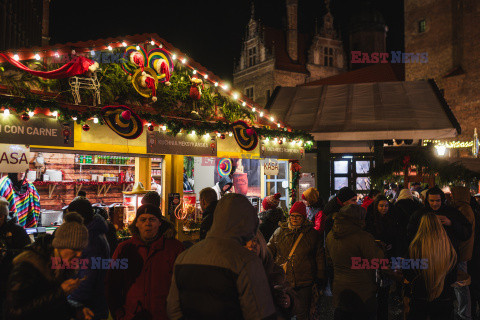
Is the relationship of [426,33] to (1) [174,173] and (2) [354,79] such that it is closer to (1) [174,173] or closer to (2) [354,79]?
(2) [354,79]

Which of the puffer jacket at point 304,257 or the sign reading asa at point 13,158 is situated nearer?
the puffer jacket at point 304,257

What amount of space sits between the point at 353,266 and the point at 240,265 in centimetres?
193

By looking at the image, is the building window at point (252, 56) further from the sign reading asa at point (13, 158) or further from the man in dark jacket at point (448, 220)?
the man in dark jacket at point (448, 220)

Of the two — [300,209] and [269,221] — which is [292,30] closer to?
[269,221]

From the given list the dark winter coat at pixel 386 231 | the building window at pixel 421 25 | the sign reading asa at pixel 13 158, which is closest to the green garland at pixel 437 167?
the dark winter coat at pixel 386 231

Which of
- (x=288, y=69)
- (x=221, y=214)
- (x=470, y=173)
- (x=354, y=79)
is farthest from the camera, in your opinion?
(x=288, y=69)

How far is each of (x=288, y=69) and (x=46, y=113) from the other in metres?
33.1

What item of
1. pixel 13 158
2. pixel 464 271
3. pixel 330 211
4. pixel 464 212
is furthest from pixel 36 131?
pixel 464 271

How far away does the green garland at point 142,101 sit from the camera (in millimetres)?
4988

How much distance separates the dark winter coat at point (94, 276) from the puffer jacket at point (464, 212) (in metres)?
3.93

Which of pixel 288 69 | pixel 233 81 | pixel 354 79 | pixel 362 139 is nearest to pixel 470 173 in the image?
pixel 362 139

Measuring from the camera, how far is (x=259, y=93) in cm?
3728

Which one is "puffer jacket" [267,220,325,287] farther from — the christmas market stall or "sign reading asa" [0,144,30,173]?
"sign reading asa" [0,144,30,173]

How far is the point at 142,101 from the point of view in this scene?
6.65 meters
